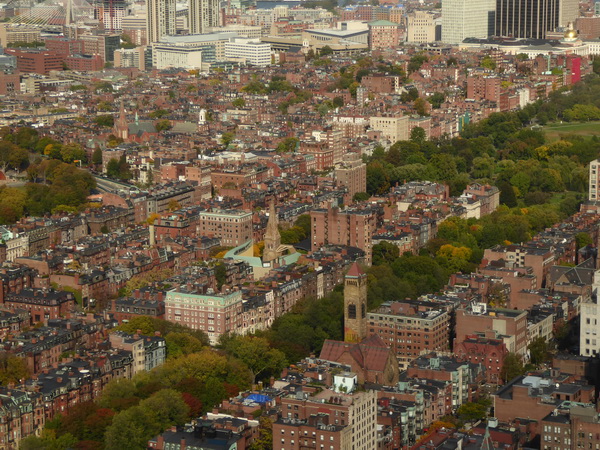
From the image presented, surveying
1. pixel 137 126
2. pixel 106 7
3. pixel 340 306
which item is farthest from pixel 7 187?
pixel 106 7

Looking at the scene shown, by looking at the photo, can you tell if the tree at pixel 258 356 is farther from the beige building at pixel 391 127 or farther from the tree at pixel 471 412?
the beige building at pixel 391 127

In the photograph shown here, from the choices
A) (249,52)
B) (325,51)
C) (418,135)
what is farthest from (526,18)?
(418,135)

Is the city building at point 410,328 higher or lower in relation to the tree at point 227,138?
lower

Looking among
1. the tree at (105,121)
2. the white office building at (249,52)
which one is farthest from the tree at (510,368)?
the white office building at (249,52)

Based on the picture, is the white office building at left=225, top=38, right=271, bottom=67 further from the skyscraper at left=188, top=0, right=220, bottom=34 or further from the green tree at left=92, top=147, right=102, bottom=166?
the green tree at left=92, top=147, right=102, bottom=166

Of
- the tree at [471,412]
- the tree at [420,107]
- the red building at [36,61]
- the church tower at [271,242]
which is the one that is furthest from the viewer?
the red building at [36,61]

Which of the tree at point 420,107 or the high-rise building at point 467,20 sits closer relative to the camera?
the tree at point 420,107
